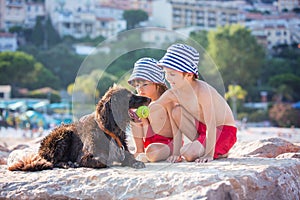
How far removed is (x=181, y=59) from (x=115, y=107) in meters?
0.67

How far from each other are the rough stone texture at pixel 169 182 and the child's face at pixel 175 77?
2.17ft

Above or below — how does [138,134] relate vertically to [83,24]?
above

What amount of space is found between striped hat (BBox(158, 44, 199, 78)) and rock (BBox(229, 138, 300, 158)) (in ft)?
5.13

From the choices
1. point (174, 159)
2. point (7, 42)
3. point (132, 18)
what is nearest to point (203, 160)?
point (174, 159)

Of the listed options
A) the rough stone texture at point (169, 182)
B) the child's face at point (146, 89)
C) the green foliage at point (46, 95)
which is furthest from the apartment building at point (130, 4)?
the rough stone texture at point (169, 182)

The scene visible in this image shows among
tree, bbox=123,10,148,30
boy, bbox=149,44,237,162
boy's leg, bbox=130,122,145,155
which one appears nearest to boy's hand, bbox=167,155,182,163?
boy, bbox=149,44,237,162

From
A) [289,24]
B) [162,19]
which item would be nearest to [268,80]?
[289,24]

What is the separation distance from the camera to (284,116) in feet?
149

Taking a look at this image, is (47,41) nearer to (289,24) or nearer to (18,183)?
(289,24)

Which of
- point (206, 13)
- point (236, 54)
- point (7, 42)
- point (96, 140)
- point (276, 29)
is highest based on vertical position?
point (96, 140)

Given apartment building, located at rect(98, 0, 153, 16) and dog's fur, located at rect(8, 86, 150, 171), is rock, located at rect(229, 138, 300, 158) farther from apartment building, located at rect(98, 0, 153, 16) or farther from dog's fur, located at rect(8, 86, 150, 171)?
apartment building, located at rect(98, 0, 153, 16)

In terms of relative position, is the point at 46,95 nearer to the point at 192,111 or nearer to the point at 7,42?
the point at 7,42

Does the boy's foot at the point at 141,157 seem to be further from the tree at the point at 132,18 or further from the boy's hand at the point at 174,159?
the tree at the point at 132,18

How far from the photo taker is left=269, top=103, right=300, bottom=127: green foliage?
147 ft
